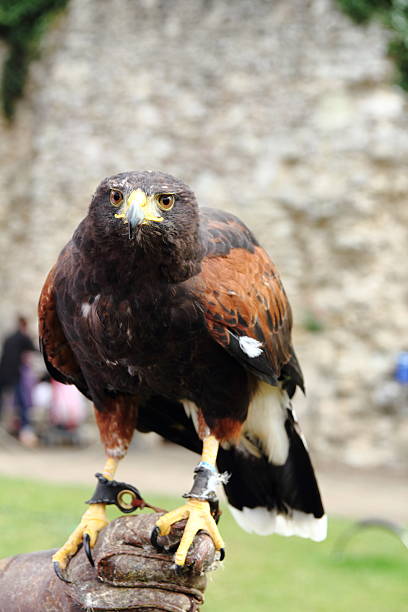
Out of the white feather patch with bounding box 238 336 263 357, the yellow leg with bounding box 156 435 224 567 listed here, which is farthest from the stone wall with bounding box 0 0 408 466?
the yellow leg with bounding box 156 435 224 567

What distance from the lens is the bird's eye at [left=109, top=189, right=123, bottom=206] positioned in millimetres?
2100

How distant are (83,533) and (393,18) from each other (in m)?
8.53

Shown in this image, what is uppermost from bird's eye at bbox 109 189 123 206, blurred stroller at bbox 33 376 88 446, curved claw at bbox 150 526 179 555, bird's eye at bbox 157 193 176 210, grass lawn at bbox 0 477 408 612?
blurred stroller at bbox 33 376 88 446

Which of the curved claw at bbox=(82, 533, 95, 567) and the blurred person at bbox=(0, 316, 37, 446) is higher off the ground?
the blurred person at bbox=(0, 316, 37, 446)

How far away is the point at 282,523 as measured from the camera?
2719mm

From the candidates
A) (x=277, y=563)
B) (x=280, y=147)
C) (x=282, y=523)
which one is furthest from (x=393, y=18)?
(x=282, y=523)

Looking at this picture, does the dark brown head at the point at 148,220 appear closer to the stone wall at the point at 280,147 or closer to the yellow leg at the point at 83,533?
the yellow leg at the point at 83,533

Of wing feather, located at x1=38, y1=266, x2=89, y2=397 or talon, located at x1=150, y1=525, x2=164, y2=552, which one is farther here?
wing feather, located at x1=38, y1=266, x2=89, y2=397

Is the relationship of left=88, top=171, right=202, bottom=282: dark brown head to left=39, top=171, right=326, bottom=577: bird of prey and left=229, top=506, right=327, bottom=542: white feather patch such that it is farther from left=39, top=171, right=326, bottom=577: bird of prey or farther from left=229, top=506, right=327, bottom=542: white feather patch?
left=229, top=506, right=327, bottom=542: white feather patch

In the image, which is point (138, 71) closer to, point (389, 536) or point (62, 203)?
point (62, 203)

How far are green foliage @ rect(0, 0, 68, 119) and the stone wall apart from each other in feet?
0.68

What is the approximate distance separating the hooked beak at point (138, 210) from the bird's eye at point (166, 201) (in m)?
0.03

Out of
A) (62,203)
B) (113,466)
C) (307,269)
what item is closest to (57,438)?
(62,203)

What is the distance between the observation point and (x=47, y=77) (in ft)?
36.5
